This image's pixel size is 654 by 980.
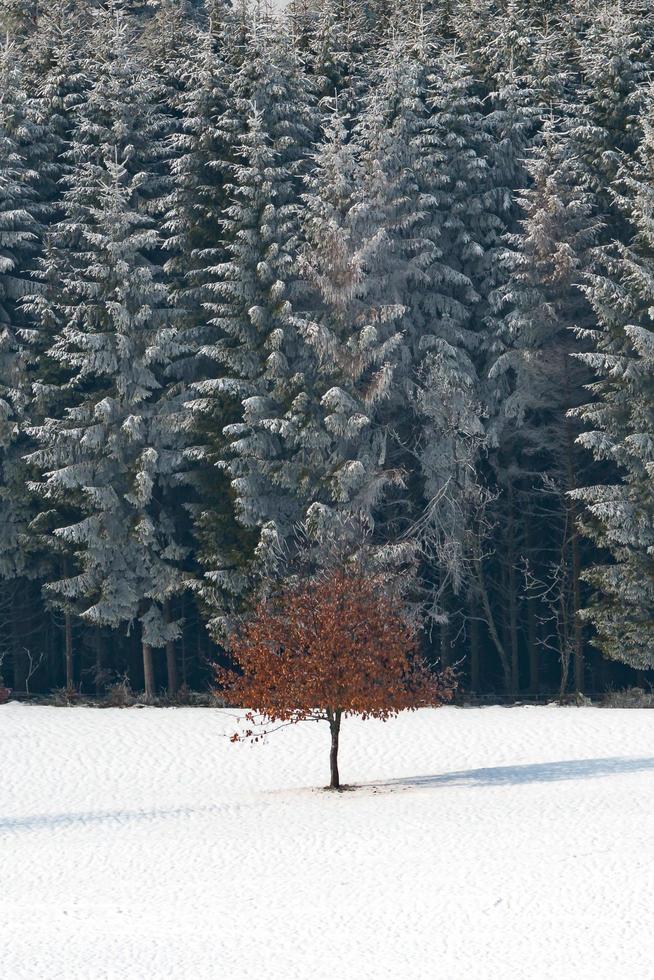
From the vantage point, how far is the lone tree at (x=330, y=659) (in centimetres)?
2181

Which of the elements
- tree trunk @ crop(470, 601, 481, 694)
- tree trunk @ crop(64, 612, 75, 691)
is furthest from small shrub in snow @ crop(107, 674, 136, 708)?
tree trunk @ crop(470, 601, 481, 694)

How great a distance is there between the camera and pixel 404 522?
35.4 metres

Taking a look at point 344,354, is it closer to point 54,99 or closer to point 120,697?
point 120,697

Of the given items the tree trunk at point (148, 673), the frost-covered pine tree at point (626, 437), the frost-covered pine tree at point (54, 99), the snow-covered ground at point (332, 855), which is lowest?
the snow-covered ground at point (332, 855)

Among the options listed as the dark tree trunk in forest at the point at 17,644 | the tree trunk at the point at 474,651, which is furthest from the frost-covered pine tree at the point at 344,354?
the dark tree trunk in forest at the point at 17,644

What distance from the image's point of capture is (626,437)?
3241cm

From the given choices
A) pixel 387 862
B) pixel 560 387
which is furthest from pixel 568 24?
pixel 387 862

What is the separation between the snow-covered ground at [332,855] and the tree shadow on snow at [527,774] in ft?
0.22

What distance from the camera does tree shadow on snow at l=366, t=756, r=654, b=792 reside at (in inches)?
931

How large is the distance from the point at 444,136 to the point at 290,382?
846 cm

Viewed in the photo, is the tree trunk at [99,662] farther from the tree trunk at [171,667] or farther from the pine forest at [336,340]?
the tree trunk at [171,667]

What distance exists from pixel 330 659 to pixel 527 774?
4934 millimetres

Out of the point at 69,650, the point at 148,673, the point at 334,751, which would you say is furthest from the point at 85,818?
the point at 69,650

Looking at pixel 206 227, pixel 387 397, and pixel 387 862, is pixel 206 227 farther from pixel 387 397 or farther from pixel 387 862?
pixel 387 862
